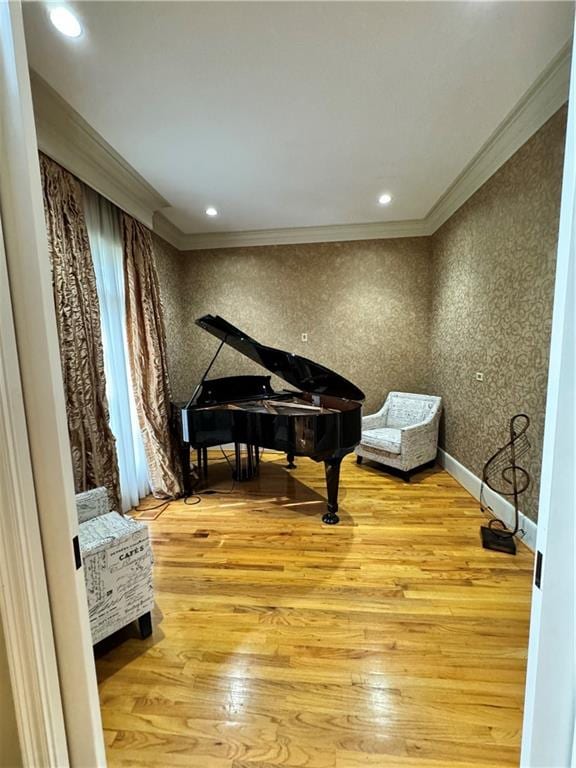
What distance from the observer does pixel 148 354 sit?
3131mm

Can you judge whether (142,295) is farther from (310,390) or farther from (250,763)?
(250,763)

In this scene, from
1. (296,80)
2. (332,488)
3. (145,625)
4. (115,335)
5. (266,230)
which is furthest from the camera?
(266,230)

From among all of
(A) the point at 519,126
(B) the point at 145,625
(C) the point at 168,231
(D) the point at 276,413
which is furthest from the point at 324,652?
(C) the point at 168,231

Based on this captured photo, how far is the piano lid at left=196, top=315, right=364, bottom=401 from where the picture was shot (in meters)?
2.92

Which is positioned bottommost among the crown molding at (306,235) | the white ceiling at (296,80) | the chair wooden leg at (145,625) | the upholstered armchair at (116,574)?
the chair wooden leg at (145,625)

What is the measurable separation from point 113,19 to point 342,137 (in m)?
1.47

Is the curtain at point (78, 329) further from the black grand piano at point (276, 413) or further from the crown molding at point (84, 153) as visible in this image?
the black grand piano at point (276, 413)

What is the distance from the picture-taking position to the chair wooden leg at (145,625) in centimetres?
162

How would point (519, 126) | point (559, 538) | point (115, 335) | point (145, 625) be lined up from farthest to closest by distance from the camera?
point (115, 335) < point (519, 126) < point (145, 625) < point (559, 538)

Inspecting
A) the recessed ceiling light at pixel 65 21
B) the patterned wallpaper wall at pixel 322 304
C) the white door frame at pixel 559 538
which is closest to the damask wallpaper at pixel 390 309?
Answer: the patterned wallpaper wall at pixel 322 304

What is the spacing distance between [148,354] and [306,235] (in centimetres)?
255

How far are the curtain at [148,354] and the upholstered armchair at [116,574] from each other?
1459 mm

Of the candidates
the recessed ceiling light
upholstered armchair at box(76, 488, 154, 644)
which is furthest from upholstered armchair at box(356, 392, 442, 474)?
the recessed ceiling light

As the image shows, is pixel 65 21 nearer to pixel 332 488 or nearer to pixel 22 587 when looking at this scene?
pixel 22 587
